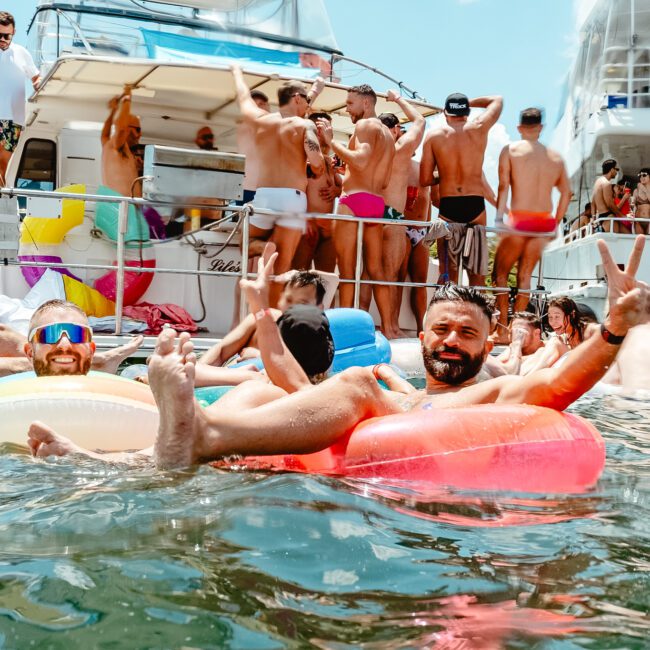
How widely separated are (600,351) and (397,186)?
5217mm

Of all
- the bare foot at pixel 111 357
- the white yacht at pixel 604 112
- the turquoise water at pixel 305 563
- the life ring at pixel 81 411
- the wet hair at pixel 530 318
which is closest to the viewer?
the turquoise water at pixel 305 563

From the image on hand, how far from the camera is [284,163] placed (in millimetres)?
7590

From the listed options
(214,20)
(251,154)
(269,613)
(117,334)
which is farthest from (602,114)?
(269,613)

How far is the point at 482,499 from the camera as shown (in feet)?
10.2

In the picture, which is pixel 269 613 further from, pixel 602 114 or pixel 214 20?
pixel 602 114

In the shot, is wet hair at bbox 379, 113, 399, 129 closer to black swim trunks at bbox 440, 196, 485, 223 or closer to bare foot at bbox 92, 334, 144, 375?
black swim trunks at bbox 440, 196, 485, 223

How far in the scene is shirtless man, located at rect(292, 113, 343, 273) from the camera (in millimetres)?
8156

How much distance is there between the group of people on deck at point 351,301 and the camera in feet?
10.6

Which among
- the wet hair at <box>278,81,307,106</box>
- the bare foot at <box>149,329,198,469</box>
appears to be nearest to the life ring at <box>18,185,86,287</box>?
the wet hair at <box>278,81,307,106</box>

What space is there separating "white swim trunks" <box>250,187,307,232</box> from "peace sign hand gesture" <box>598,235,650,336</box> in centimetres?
471

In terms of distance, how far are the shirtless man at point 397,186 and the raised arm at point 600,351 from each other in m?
4.74

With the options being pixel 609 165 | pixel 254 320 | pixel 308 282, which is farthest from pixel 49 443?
pixel 609 165

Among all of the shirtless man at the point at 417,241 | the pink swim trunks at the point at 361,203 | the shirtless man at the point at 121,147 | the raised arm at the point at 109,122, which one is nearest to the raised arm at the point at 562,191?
the shirtless man at the point at 417,241

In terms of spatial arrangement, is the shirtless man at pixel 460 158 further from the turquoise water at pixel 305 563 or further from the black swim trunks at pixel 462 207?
the turquoise water at pixel 305 563
